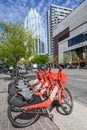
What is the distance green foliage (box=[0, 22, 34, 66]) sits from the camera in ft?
75.9

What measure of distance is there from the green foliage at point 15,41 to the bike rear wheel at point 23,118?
17.8 metres

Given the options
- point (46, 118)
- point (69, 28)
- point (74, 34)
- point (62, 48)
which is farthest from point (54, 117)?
point (62, 48)

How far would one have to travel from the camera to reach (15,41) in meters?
23.1

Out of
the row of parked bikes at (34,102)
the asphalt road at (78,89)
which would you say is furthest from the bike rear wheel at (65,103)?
the asphalt road at (78,89)

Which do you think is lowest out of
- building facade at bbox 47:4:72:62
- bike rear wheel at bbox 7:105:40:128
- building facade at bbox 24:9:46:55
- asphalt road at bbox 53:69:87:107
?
asphalt road at bbox 53:69:87:107

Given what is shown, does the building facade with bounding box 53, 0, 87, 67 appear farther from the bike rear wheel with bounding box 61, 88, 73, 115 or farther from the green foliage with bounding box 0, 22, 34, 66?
the bike rear wheel with bounding box 61, 88, 73, 115

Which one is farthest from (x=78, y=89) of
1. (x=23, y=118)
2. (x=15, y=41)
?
(x=15, y=41)

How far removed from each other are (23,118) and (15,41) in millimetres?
18271

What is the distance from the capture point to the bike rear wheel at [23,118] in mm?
5039

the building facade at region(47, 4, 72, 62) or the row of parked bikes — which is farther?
the building facade at region(47, 4, 72, 62)

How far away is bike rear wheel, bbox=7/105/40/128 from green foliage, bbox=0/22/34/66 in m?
17.8

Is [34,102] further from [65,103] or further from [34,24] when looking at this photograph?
[34,24]

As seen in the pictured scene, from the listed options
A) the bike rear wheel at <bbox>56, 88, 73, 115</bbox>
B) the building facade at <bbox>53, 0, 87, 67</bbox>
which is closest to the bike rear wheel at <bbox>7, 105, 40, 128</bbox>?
the bike rear wheel at <bbox>56, 88, 73, 115</bbox>

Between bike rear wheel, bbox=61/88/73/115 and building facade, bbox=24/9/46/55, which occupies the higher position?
building facade, bbox=24/9/46/55
